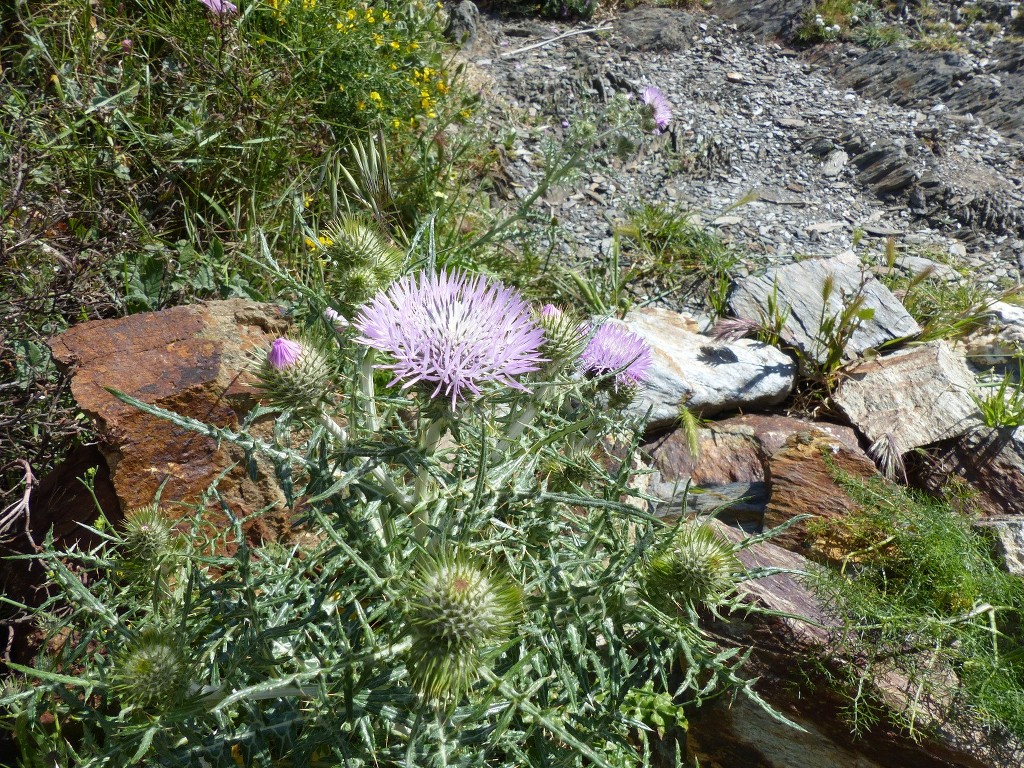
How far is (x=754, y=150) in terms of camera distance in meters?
7.20

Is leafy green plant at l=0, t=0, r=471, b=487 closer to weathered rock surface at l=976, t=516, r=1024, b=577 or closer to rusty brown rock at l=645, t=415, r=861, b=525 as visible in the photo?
rusty brown rock at l=645, t=415, r=861, b=525

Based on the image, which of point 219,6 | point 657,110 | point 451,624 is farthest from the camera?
point 657,110

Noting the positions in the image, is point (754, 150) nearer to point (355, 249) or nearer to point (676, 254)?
point (676, 254)

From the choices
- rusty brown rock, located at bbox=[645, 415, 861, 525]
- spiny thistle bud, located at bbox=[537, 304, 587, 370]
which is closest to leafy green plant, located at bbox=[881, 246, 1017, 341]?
rusty brown rock, located at bbox=[645, 415, 861, 525]

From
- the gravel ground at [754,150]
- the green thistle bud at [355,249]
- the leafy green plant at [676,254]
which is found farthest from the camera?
the gravel ground at [754,150]

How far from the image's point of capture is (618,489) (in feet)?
6.09

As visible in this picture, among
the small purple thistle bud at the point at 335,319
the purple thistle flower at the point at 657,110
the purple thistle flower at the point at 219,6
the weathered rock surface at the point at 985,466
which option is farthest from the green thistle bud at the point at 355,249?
the weathered rock surface at the point at 985,466

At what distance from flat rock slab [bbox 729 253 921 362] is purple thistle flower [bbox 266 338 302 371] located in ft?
11.6

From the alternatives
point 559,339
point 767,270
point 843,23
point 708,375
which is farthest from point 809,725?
point 843,23

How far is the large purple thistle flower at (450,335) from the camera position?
63.1 inches

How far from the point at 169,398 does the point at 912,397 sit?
12.7 feet

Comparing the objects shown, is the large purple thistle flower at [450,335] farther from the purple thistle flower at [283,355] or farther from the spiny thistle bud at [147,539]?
the spiny thistle bud at [147,539]

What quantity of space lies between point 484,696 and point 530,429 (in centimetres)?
77

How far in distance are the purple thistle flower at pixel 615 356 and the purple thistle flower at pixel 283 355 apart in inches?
38.5
